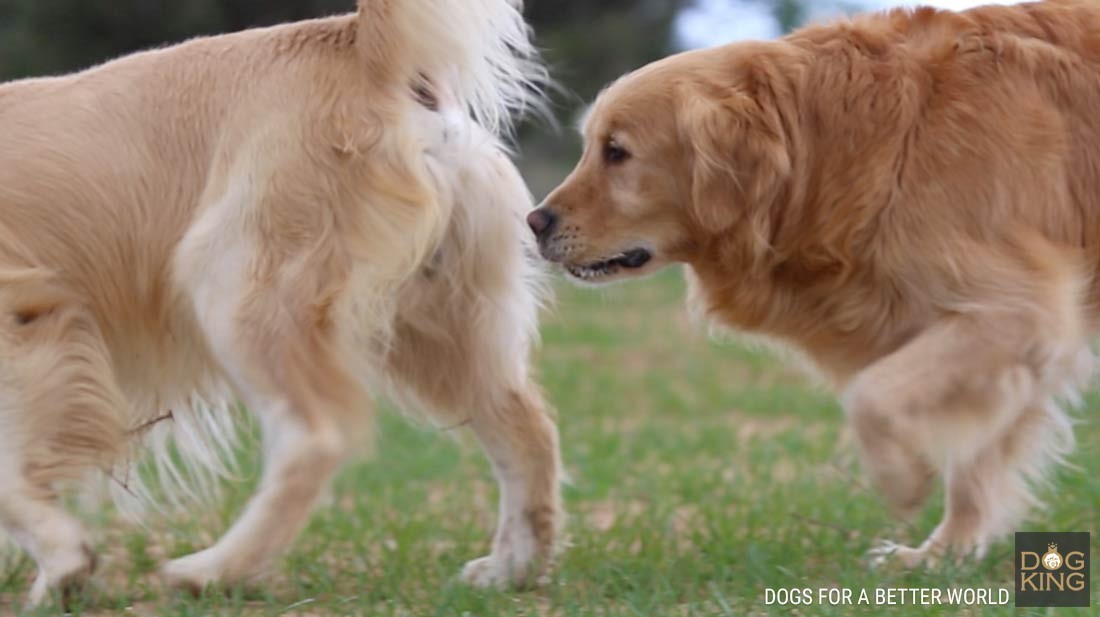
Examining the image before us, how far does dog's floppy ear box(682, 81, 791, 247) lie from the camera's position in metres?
4.35

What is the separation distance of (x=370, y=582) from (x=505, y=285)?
952mm

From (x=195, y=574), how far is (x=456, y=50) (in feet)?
5.26

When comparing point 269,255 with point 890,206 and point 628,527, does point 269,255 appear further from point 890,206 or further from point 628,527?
point 628,527

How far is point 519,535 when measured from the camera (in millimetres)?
4457

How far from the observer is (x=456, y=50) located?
13.8ft

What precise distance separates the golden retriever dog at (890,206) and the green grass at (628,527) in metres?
0.47

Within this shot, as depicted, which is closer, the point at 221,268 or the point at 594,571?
the point at 221,268

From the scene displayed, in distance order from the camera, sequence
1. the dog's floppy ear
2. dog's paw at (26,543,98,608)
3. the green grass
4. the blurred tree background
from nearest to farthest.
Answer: dog's paw at (26,543,98,608)
the green grass
the dog's floppy ear
the blurred tree background

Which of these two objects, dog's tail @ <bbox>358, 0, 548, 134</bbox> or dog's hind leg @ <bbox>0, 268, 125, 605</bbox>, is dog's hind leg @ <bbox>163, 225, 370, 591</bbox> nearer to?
dog's hind leg @ <bbox>0, 268, 125, 605</bbox>

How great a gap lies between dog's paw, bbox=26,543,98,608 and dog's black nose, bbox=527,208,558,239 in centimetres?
155

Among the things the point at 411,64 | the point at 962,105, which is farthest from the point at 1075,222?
the point at 411,64

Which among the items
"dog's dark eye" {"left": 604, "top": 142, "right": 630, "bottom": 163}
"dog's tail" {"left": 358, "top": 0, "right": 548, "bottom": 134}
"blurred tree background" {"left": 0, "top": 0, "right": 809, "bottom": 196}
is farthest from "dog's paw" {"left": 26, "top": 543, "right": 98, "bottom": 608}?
"blurred tree background" {"left": 0, "top": 0, "right": 809, "bottom": 196}

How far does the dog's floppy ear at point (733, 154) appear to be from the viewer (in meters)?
4.35

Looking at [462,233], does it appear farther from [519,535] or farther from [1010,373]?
[1010,373]
